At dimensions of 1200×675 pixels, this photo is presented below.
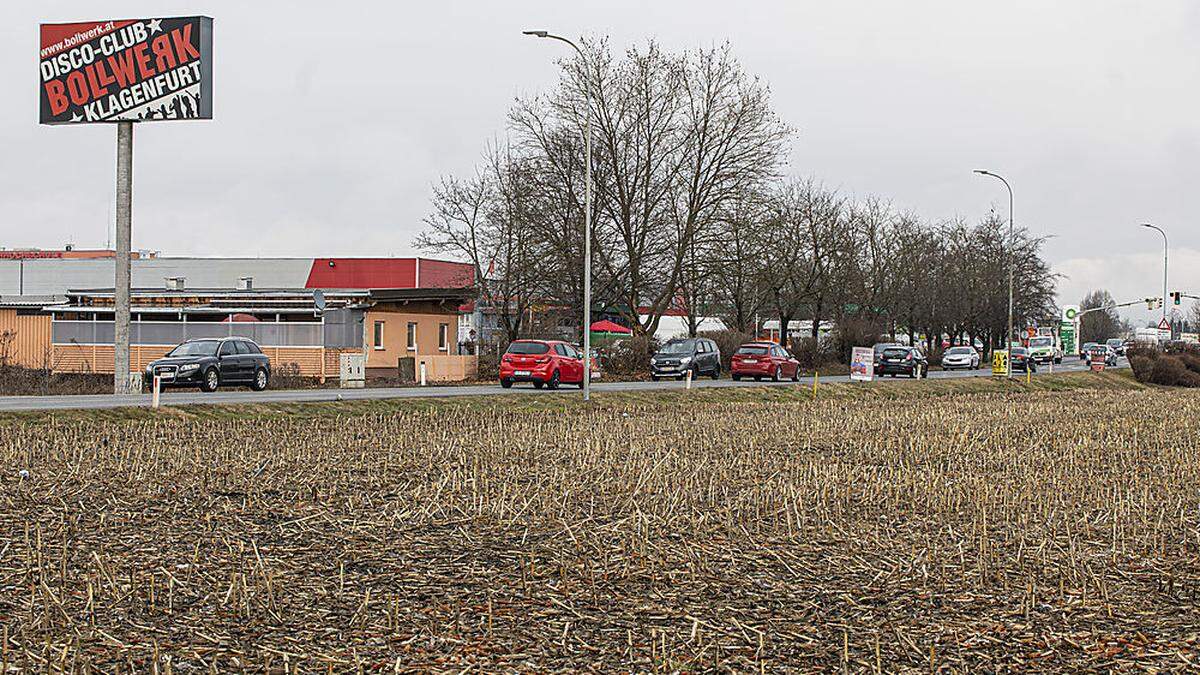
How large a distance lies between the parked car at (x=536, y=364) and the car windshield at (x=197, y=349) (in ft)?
26.7

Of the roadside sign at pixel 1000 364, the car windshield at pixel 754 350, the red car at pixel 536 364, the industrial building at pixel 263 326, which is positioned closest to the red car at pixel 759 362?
the car windshield at pixel 754 350

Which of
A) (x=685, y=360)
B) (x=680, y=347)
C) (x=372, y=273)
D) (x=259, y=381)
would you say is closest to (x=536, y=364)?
(x=259, y=381)

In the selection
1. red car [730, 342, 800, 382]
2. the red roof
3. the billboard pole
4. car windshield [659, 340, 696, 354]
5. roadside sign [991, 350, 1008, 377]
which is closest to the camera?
the billboard pole

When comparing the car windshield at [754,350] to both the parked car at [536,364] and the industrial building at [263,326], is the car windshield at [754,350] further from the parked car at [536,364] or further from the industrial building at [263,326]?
the parked car at [536,364]

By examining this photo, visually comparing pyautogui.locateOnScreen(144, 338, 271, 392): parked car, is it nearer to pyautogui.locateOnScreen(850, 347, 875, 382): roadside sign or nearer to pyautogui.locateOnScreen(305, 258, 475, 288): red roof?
pyautogui.locateOnScreen(850, 347, 875, 382): roadside sign

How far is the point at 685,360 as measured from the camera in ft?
163

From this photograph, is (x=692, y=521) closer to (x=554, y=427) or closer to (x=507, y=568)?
(x=507, y=568)

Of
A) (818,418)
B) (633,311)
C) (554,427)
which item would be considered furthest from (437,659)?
(633,311)

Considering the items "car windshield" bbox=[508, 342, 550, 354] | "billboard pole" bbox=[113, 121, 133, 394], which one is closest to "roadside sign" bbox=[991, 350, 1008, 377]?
"car windshield" bbox=[508, 342, 550, 354]

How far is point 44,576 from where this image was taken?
945 cm

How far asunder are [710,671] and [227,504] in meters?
7.57

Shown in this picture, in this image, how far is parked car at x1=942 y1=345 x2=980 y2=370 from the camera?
79844 mm

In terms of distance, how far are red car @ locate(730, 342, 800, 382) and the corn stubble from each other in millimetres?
29265

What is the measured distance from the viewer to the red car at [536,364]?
132 ft
